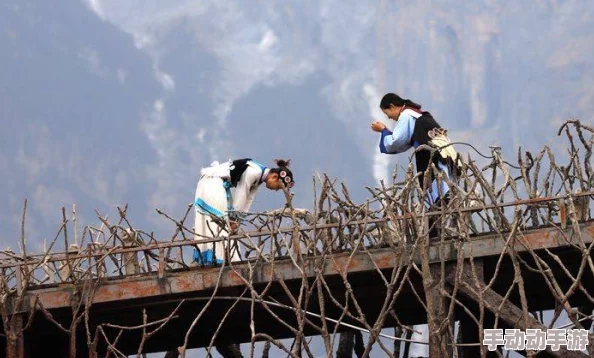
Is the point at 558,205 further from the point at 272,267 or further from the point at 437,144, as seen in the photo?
the point at 272,267

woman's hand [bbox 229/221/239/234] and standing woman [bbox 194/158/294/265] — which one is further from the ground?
standing woman [bbox 194/158/294/265]

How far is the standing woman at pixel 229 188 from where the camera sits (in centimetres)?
1346

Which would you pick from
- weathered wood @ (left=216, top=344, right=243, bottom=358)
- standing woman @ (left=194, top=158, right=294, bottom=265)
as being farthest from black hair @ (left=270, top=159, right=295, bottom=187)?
weathered wood @ (left=216, top=344, right=243, bottom=358)

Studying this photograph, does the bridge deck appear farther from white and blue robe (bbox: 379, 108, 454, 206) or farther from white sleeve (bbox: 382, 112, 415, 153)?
white sleeve (bbox: 382, 112, 415, 153)

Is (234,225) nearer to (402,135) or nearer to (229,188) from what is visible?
(229,188)

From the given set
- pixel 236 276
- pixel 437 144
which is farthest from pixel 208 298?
pixel 437 144

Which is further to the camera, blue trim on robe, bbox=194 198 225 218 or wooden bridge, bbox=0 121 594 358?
blue trim on robe, bbox=194 198 225 218

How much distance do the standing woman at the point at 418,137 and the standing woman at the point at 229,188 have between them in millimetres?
1062

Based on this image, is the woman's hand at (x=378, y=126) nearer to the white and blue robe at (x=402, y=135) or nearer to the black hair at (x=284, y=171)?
the white and blue robe at (x=402, y=135)

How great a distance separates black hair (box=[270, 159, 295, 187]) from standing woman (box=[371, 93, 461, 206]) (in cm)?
95

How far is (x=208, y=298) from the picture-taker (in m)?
12.5

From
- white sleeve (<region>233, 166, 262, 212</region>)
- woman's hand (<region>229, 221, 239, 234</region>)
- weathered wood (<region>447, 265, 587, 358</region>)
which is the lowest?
weathered wood (<region>447, 265, 587, 358</region>)

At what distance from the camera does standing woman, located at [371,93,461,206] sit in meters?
12.6

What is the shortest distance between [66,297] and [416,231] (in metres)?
3.20
